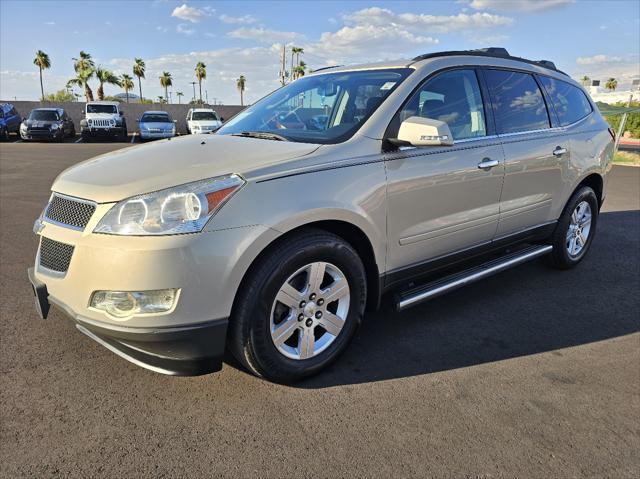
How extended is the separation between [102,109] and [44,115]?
2598mm

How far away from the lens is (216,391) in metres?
2.68

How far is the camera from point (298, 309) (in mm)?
2654

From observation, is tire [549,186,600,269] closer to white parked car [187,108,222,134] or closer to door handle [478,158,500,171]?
door handle [478,158,500,171]

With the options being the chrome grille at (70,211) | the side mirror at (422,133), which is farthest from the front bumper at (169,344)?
the side mirror at (422,133)

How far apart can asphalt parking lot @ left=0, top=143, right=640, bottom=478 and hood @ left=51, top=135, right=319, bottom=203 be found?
111cm

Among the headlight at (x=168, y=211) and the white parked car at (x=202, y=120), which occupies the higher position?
the white parked car at (x=202, y=120)

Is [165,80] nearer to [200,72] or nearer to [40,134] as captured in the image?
[200,72]

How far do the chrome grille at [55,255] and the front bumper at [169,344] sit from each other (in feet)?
0.74

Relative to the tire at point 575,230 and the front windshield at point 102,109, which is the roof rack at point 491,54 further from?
the front windshield at point 102,109

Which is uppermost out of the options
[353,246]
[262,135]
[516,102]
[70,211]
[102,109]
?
[102,109]

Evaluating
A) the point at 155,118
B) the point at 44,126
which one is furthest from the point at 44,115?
the point at 155,118

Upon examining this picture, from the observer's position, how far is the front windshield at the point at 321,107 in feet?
10.00

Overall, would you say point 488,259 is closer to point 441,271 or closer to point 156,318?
point 441,271

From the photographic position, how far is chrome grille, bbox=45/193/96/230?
A: 2.39m
